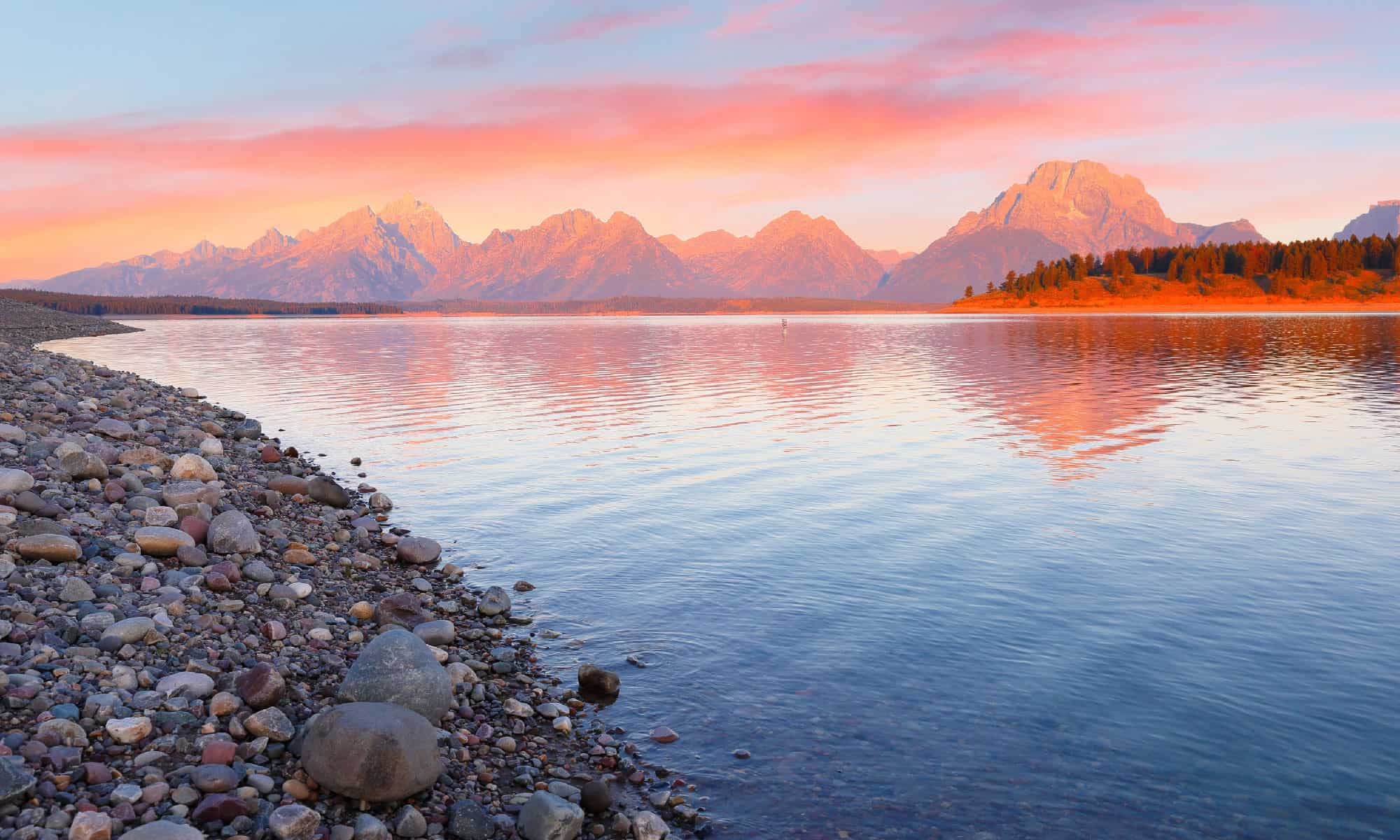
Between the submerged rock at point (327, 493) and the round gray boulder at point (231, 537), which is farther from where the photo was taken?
the submerged rock at point (327, 493)

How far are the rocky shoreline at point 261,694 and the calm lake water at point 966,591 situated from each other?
1.24 m

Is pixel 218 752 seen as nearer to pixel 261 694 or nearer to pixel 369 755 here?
pixel 261 694

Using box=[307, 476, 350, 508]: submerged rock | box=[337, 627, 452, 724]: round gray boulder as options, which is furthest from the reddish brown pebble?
box=[307, 476, 350, 508]: submerged rock

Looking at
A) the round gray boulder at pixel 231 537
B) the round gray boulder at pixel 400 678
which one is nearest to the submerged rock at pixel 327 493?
the round gray boulder at pixel 231 537

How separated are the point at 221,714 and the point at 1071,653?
12296 mm

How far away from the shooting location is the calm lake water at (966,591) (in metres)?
10.6

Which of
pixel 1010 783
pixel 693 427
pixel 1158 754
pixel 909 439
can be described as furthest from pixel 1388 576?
pixel 693 427

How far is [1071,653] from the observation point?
14.0 metres

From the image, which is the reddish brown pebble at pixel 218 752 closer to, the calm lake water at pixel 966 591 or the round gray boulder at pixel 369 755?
the round gray boulder at pixel 369 755

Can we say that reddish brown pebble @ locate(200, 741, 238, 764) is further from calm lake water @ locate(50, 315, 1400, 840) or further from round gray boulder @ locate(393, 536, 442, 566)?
round gray boulder @ locate(393, 536, 442, 566)

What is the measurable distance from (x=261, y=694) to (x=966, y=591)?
41.2ft

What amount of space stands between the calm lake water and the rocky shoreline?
1.24 metres

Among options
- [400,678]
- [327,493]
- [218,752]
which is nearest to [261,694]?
[218,752]

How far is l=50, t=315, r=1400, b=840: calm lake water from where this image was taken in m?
10.6
